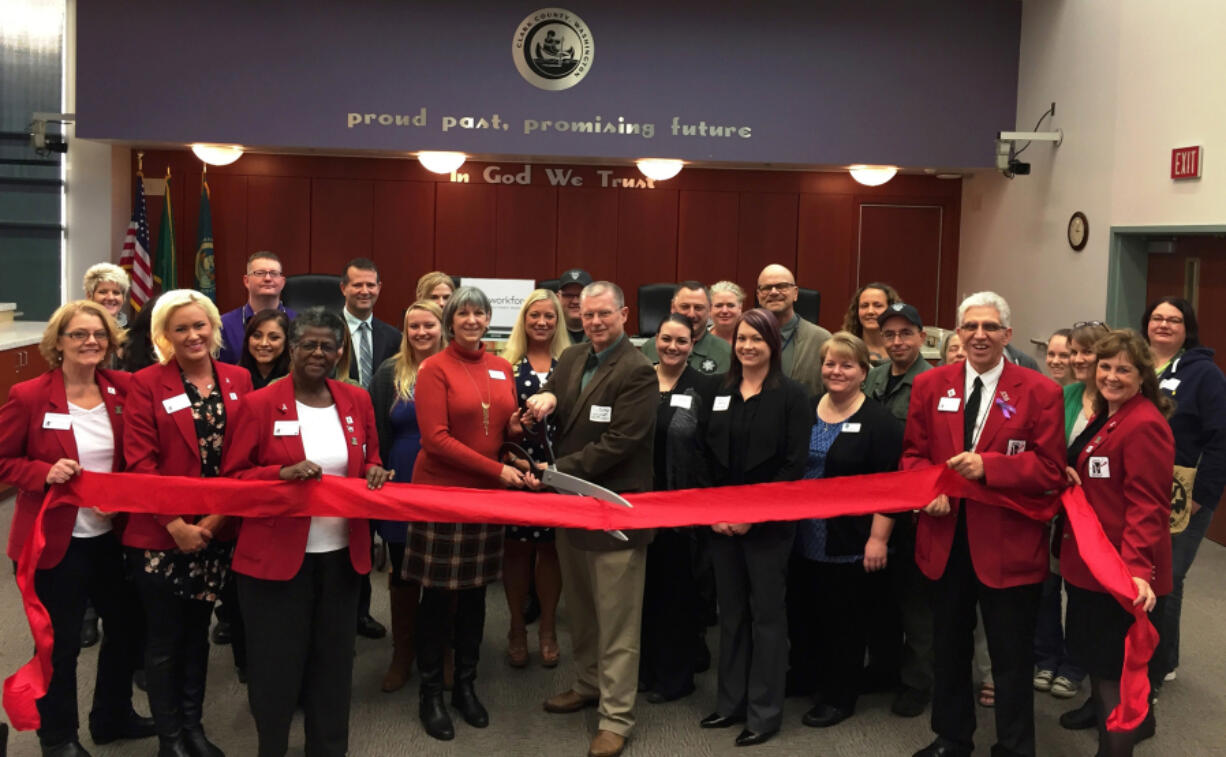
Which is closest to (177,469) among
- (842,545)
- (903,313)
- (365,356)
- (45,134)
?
(365,356)

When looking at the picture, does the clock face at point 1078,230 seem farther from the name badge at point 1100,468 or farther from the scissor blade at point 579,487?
the scissor blade at point 579,487

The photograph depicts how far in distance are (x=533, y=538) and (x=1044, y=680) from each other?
2341 millimetres

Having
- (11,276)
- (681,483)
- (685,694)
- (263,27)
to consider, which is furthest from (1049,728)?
(11,276)

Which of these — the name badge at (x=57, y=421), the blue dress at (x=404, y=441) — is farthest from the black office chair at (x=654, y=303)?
the name badge at (x=57, y=421)

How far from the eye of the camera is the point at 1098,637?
3.58m

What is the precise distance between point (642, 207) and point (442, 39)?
2.68 m

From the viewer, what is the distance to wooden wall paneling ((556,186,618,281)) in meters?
10.6

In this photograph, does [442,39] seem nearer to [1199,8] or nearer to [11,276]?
[11,276]

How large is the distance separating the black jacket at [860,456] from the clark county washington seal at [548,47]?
18.7 ft

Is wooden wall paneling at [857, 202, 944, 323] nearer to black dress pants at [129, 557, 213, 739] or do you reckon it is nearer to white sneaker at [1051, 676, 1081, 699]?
white sneaker at [1051, 676, 1081, 699]

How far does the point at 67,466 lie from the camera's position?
3.41 meters

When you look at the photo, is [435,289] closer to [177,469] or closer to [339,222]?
[177,469]

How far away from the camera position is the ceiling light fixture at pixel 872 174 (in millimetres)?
9812

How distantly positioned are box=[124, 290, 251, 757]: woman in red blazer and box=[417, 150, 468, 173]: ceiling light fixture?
19.6 feet
